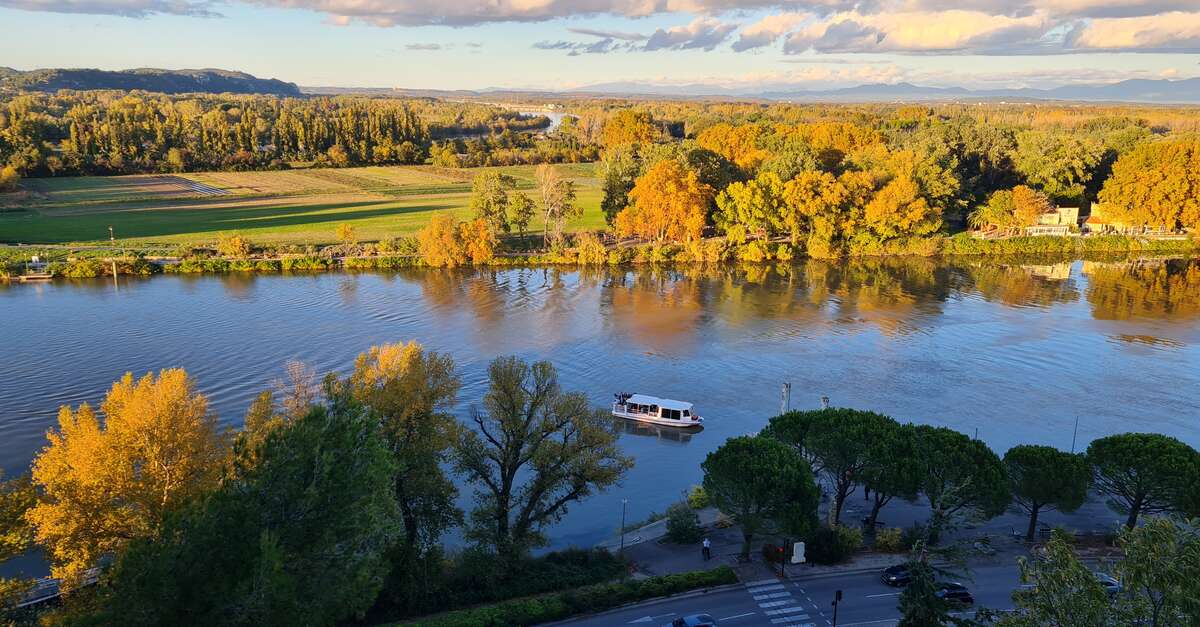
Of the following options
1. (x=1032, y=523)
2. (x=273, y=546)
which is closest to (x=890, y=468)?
(x=1032, y=523)

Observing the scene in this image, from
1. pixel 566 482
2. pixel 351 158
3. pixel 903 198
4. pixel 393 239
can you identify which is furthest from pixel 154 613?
pixel 351 158

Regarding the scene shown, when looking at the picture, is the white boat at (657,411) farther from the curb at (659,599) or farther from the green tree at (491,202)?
the green tree at (491,202)

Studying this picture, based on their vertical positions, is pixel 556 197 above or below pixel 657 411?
above

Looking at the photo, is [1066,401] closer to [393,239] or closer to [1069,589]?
[1069,589]

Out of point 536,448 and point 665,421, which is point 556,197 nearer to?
point 665,421

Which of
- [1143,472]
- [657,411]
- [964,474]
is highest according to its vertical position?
[1143,472]

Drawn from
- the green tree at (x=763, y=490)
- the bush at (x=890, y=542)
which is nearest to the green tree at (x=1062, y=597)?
the green tree at (x=763, y=490)
